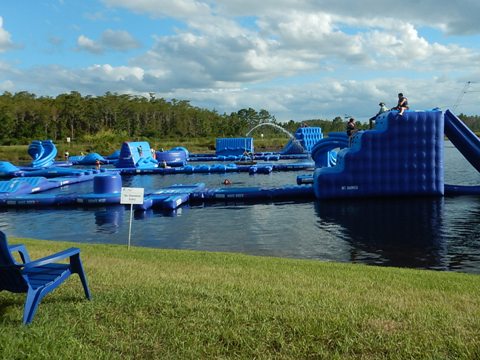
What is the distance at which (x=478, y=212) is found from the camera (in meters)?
16.8

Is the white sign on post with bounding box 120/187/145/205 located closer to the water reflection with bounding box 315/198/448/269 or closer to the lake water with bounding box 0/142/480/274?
the lake water with bounding box 0/142/480/274

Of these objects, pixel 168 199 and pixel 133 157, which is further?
pixel 133 157

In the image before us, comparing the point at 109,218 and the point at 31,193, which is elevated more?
the point at 31,193

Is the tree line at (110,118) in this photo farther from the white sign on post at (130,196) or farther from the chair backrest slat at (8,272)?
the chair backrest slat at (8,272)

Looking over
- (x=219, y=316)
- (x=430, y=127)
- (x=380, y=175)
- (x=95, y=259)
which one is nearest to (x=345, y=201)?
(x=380, y=175)

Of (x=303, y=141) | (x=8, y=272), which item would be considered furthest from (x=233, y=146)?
(x=8, y=272)

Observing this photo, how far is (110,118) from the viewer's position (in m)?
74.6

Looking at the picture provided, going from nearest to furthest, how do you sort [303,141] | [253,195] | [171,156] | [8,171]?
[253,195], [8,171], [171,156], [303,141]

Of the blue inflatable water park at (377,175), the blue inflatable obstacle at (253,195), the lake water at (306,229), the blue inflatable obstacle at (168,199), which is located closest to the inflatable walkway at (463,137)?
the blue inflatable water park at (377,175)

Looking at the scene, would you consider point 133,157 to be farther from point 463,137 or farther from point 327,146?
point 463,137

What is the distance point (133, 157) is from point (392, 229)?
91.3 feet

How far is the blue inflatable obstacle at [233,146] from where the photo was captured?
5133 cm

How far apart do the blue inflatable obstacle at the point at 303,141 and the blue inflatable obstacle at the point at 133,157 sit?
15.1 meters

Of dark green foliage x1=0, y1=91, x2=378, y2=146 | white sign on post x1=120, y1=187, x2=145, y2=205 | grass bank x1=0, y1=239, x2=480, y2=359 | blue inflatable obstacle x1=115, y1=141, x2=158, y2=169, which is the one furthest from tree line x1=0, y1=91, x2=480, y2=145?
grass bank x1=0, y1=239, x2=480, y2=359
